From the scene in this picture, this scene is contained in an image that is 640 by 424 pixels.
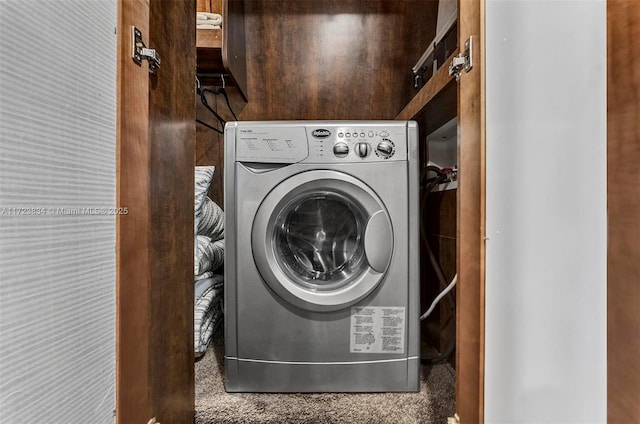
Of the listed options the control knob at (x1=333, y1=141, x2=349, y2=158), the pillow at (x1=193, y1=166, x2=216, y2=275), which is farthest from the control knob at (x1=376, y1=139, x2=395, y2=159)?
the pillow at (x1=193, y1=166, x2=216, y2=275)

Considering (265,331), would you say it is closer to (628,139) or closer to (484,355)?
(484,355)

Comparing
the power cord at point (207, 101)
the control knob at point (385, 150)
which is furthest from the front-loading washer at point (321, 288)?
the power cord at point (207, 101)

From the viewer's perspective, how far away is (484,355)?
2.28 ft

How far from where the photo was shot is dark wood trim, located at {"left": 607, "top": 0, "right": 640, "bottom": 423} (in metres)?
0.43

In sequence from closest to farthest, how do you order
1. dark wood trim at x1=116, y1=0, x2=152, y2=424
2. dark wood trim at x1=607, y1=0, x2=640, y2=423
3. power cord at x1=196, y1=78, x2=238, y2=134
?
dark wood trim at x1=607, y1=0, x2=640, y2=423 → dark wood trim at x1=116, y1=0, x2=152, y2=424 → power cord at x1=196, y1=78, x2=238, y2=134

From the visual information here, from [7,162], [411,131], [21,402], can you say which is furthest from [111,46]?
[411,131]

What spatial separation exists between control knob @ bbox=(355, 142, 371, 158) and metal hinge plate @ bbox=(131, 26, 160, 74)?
27.4 inches

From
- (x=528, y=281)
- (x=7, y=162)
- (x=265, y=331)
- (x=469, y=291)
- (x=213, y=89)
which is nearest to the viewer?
(x=7, y=162)

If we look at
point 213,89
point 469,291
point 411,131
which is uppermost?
point 213,89

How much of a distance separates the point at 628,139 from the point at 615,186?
0.20ft

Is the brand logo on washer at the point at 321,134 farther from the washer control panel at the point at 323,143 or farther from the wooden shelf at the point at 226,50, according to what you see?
the wooden shelf at the point at 226,50

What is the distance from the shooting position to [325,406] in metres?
1.15

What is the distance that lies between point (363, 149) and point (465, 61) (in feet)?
1.68

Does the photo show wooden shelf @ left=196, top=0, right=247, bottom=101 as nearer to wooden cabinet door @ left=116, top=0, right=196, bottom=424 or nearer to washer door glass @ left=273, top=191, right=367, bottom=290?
wooden cabinet door @ left=116, top=0, right=196, bottom=424
